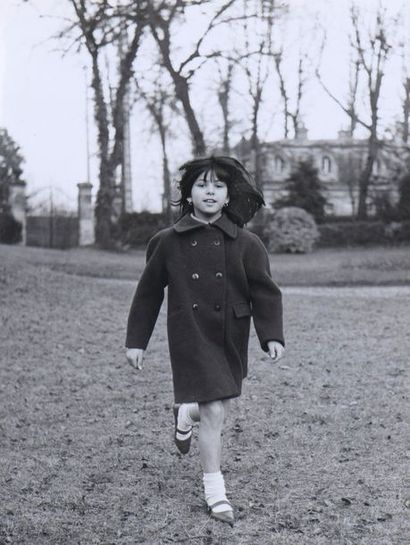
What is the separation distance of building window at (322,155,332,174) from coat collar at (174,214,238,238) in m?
47.1

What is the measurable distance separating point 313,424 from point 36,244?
23.1 m

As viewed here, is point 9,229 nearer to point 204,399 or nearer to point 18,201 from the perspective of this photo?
point 18,201

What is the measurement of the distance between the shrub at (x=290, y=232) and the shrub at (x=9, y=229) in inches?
340

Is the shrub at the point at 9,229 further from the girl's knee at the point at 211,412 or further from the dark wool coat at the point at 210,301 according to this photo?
the girl's knee at the point at 211,412

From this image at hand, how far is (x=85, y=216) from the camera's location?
29875 mm

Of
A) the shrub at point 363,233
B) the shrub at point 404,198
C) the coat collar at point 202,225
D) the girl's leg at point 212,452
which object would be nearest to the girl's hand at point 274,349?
the girl's leg at point 212,452

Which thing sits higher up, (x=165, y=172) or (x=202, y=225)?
(x=165, y=172)

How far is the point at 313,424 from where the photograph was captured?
18.1 feet

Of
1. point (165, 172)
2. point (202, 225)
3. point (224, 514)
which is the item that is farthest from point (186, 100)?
point (224, 514)

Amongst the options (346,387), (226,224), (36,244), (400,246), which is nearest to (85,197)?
(36,244)

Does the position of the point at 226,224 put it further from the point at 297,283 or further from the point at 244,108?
the point at 244,108

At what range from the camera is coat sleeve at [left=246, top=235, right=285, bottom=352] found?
12.6 ft

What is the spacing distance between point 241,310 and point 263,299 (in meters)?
0.13

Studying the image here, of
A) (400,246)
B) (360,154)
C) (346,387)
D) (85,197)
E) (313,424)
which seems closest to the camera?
(313,424)
